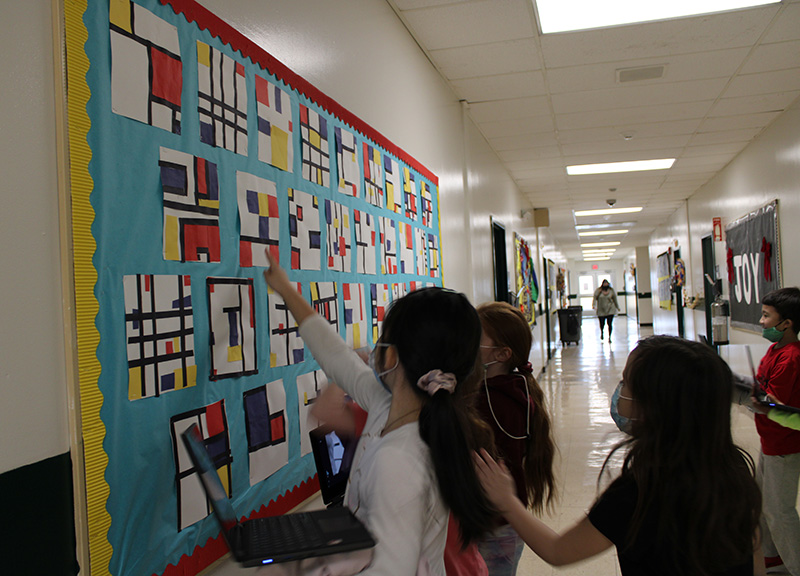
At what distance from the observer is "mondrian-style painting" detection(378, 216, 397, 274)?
2.50 meters

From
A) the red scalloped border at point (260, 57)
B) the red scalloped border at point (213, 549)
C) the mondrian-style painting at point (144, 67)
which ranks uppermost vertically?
the red scalloped border at point (260, 57)

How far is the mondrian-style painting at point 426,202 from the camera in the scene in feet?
10.5

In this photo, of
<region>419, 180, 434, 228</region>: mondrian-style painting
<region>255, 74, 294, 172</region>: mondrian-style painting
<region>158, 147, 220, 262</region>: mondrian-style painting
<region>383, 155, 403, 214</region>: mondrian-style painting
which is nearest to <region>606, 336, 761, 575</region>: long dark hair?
<region>158, 147, 220, 262</region>: mondrian-style painting

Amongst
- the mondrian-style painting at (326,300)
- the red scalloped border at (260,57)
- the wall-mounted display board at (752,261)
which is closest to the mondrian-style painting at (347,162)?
the red scalloped border at (260,57)

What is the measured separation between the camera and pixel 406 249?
9.27 feet

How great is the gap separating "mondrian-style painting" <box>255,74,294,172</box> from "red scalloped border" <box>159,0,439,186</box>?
2.3 inches

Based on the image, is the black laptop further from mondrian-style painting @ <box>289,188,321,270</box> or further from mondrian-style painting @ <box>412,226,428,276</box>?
mondrian-style painting @ <box>412,226,428,276</box>

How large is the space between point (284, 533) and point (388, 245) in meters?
1.72

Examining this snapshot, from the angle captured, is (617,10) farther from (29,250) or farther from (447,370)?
(29,250)

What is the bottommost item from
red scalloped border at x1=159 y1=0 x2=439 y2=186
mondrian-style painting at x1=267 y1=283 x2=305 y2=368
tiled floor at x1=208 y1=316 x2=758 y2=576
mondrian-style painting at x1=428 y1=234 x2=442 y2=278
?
tiled floor at x1=208 y1=316 x2=758 y2=576

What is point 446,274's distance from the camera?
376 cm

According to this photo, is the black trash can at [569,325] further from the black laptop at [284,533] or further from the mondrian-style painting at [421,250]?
the black laptop at [284,533]

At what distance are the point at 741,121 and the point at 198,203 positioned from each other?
18.7 ft

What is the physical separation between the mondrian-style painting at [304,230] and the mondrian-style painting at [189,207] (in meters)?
0.37
